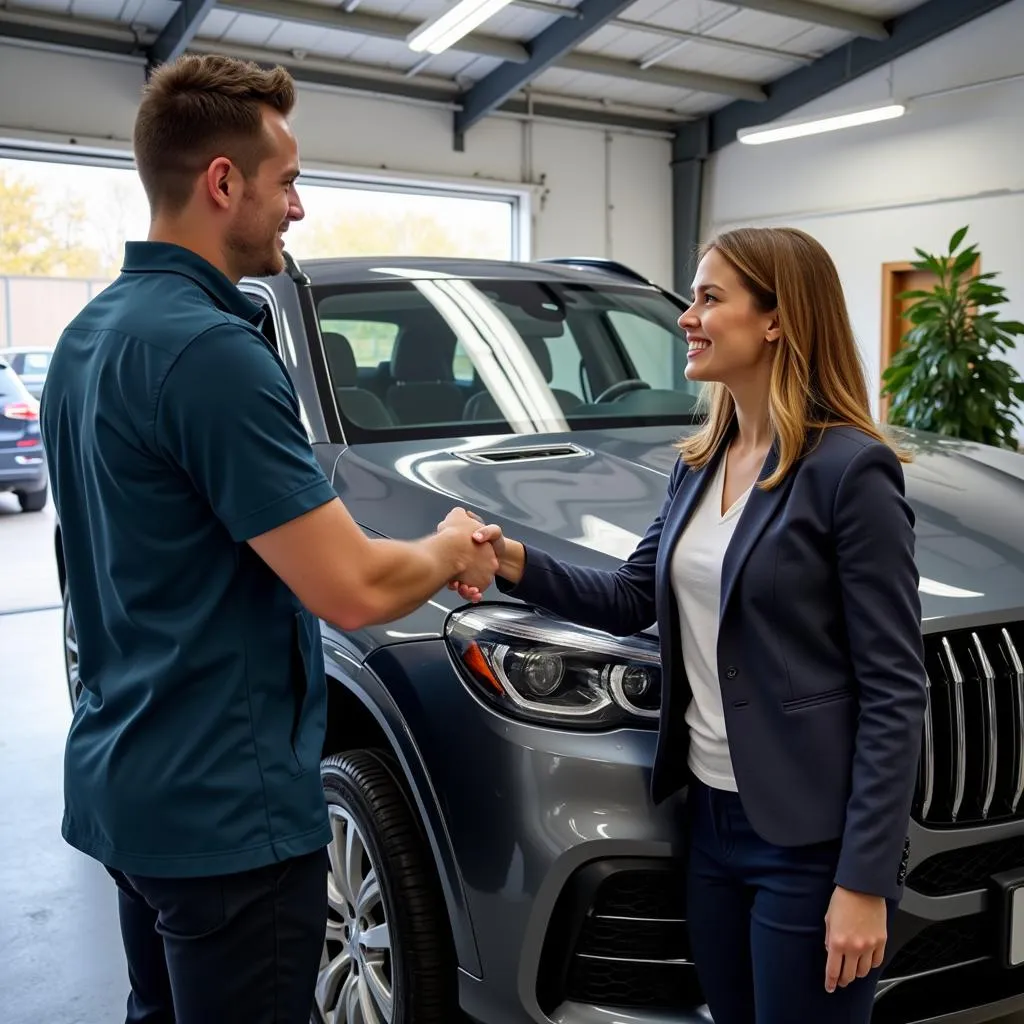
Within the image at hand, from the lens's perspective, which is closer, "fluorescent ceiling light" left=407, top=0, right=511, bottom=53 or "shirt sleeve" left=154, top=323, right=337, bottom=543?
"shirt sleeve" left=154, top=323, right=337, bottom=543

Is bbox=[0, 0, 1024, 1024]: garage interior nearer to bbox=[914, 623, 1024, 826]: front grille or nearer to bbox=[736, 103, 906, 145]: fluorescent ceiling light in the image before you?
bbox=[736, 103, 906, 145]: fluorescent ceiling light

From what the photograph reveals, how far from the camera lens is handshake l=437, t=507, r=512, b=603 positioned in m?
1.51

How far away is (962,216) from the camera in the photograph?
33.9 feet

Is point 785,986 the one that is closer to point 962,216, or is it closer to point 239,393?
point 239,393

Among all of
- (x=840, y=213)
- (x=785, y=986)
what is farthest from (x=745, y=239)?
(x=840, y=213)

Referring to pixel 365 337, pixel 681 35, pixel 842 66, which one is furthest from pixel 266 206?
pixel 842 66

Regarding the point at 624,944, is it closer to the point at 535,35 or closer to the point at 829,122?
the point at 535,35

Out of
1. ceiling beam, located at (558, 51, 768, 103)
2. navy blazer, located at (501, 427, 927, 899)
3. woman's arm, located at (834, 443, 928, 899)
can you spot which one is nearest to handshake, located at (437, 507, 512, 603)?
navy blazer, located at (501, 427, 927, 899)

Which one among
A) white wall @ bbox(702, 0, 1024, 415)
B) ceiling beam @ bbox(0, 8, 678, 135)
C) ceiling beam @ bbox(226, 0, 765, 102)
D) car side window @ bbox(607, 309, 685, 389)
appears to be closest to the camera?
car side window @ bbox(607, 309, 685, 389)

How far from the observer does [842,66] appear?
441 inches

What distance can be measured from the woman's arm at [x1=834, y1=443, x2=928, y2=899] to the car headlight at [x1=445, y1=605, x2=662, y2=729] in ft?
1.19

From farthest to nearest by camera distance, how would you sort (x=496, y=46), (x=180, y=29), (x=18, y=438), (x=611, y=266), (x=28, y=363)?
(x=28, y=363) → (x=496, y=46) → (x=18, y=438) → (x=180, y=29) → (x=611, y=266)

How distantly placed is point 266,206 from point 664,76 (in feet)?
35.5

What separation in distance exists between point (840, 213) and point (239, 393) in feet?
37.2
